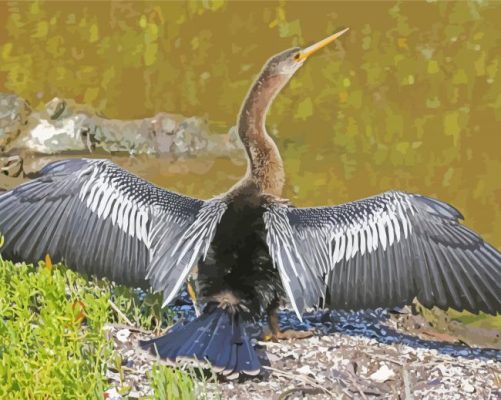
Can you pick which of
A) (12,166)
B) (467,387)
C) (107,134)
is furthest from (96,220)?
(107,134)

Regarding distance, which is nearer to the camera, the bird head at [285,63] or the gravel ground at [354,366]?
the gravel ground at [354,366]

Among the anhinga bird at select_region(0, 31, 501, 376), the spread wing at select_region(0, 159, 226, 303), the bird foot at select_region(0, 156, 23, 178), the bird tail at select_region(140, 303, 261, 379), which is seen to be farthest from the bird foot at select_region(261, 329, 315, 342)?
the bird foot at select_region(0, 156, 23, 178)

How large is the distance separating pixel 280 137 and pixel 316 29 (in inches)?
83.8

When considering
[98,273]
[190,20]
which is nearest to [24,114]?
[190,20]

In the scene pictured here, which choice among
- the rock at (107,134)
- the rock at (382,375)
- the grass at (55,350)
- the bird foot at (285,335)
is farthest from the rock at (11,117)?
the rock at (382,375)

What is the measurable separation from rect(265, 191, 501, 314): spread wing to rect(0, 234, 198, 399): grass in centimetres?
95

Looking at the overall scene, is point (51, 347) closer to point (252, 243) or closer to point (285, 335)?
point (252, 243)

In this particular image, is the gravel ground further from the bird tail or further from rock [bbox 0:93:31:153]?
rock [bbox 0:93:31:153]

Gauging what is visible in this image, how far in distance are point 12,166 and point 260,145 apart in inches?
123

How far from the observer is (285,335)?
5141mm

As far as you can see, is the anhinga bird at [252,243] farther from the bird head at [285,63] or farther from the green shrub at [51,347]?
the bird head at [285,63]

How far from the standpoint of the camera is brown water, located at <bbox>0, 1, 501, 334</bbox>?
312 inches

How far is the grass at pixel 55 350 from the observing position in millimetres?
3861

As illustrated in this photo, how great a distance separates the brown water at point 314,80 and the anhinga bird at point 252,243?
192 centimetres
